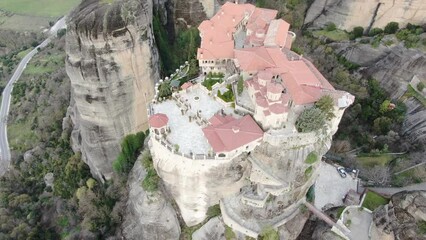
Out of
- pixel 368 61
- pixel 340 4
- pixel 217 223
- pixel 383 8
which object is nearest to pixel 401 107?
pixel 368 61

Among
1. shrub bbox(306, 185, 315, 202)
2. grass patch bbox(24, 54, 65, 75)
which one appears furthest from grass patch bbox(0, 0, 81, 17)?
shrub bbox(306, 185, 315, 202)

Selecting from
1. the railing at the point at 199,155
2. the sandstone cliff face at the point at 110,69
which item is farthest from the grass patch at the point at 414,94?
the sandstone cliff face at the point at 110,69

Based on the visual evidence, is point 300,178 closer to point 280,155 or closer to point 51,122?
point 280,155

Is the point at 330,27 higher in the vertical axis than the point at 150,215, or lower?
higher

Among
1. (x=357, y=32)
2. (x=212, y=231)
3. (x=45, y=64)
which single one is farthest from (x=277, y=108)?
(x=45, y=64)

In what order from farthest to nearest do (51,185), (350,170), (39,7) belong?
(39,7)
(51,185)
(350,170)

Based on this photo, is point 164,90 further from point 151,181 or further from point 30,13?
point 30,13

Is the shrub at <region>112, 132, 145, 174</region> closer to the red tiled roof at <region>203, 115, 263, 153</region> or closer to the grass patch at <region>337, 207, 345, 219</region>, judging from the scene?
the red tiled roof at <region>203, 115, 263, 153</region>
